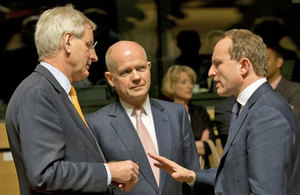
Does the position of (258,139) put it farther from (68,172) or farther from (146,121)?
(146,121)

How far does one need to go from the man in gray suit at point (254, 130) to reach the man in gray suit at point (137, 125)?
0.34 meters

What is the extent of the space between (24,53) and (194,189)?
7.79ft

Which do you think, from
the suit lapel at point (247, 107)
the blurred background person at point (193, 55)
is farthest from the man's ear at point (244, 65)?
the blurred background person at point (193, 55)

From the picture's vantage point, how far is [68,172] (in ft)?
5.67

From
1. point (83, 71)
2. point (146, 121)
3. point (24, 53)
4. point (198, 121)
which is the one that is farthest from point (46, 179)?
point (24, 53)

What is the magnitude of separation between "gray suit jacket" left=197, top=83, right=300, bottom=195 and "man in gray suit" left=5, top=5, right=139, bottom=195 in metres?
0.44

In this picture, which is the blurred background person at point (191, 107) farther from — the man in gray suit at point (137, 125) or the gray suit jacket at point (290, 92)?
the man in gray suit at point (137, 125)

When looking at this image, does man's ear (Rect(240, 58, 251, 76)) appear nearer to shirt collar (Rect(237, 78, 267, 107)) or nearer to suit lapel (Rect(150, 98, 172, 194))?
shirt collar (Rect(237, 78, 267, 107))

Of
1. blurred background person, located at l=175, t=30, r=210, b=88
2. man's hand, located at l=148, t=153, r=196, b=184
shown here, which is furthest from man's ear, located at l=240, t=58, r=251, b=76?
blurred background person, located at l=175, t=30, r=210, b=88

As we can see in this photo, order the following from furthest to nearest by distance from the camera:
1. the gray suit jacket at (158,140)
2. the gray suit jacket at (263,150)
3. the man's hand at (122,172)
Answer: the gray suit jacket at (158,140) → the man's hand at (122,172) → the gray suit jacket at (263,150)

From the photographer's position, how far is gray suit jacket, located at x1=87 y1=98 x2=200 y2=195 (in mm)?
2441

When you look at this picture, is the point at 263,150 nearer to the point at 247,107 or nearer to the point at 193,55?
the point at 247,107

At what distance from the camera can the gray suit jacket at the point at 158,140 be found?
8.01 feet

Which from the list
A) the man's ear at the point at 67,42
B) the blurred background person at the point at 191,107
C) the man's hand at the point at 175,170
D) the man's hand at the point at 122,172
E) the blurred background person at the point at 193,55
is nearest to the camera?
the man's hand at the point at 122,172
